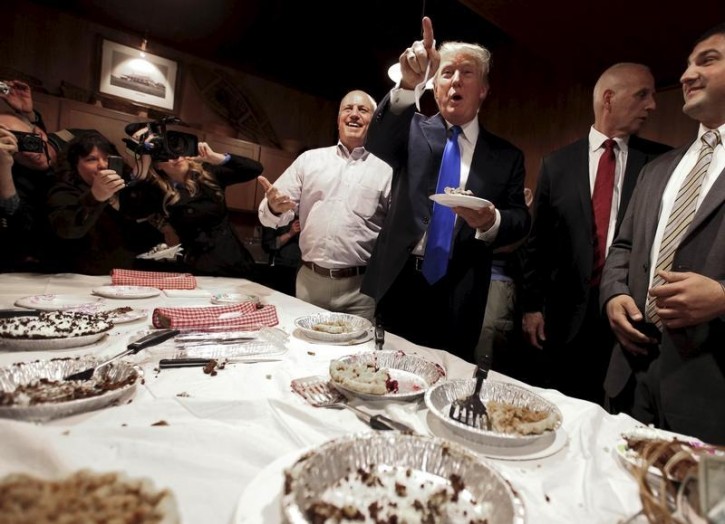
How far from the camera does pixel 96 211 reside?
7.91ft

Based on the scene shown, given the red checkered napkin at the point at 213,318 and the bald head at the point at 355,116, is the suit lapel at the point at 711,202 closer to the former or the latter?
A: the red checkered napkin at the point at 213,318

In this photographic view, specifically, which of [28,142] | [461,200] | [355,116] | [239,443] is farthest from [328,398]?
[28,142]

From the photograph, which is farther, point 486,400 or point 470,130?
point 470,130

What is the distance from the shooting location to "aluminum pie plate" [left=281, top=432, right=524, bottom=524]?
1.95 feet

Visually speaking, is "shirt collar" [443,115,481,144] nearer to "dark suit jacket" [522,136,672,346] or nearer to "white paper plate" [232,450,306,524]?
"dark suit jacket" [522,136,672,346]

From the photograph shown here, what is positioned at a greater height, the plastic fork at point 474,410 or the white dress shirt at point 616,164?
the white dress shirt at point 616,164

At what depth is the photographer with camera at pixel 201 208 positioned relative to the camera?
2.88 metres

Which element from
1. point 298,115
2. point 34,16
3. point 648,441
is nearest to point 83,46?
point 34,16

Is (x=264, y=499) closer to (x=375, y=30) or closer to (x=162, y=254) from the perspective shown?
(x=162, y=254)

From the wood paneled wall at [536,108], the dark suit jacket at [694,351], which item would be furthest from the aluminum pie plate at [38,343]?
the wood paneled wall at [536,108]

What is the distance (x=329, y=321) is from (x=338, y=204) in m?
1.14

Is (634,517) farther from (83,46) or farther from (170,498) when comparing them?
(83,46)

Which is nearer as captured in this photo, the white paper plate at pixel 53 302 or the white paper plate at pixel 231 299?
the white paper plate at pixel 53 302

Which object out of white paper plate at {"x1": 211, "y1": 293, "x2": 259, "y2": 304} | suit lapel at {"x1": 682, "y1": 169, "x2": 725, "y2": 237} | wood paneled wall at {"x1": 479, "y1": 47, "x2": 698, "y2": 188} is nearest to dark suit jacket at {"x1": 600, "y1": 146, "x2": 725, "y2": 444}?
suit lapel at {"x1": 682, "y1": 169, "x2": 725, "y2": 237}
